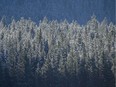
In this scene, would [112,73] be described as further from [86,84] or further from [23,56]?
[23,56]

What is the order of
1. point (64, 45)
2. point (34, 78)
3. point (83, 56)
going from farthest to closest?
point (64, 45) → point (83, 56) → point (34, 78)

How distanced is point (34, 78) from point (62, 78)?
9922mm

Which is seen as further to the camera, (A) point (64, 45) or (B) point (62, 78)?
(A) point (64, 45)

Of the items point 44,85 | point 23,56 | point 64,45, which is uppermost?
point 64,45

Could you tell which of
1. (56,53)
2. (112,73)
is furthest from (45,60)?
(112,73)

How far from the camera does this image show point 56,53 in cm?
15675

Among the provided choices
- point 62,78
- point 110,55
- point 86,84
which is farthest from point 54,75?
point 110,55

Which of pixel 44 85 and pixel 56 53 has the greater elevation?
pixel 56 53

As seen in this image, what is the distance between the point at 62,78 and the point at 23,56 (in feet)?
52.6

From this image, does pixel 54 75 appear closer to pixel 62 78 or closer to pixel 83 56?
pixel 62 78

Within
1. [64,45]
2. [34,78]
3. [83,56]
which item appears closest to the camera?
[34,78]

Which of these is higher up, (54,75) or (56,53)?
(56,53)

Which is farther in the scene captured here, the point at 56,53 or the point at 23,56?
the point at 56,53

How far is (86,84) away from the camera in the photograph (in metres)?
145
